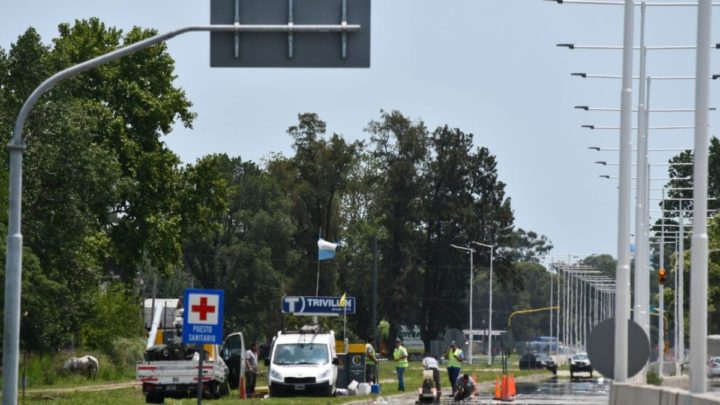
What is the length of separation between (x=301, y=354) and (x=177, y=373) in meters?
4.89

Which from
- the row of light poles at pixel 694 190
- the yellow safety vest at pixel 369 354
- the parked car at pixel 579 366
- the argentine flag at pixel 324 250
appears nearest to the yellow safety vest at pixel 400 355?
the yellow safety vest at pixel 369 354

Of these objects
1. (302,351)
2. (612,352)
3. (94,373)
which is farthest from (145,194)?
(612,352)

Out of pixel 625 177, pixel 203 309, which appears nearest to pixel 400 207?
pixel 625 177

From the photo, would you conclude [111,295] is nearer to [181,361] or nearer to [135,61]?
[135,61]

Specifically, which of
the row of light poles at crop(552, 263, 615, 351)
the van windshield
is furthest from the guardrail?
the row of light poles at crop(552, 263, 615, 351)

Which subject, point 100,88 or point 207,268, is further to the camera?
point 207,268

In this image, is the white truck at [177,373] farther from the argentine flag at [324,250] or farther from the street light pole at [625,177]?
the street light pole at [625,177]

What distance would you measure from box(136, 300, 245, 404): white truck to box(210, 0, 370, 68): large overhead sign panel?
22.2 m

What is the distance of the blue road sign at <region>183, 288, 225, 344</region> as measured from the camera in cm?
2439

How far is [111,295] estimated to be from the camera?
77.2 meters

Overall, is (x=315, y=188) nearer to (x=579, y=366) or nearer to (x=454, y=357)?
(x=579, y=366)

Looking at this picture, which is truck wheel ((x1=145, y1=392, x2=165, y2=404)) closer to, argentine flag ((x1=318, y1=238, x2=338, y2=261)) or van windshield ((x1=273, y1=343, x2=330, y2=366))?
van windshield ((x1=273, y1=343, x2=330, y2=366))

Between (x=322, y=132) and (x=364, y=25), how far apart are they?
90.9 m

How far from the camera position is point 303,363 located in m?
48.0
